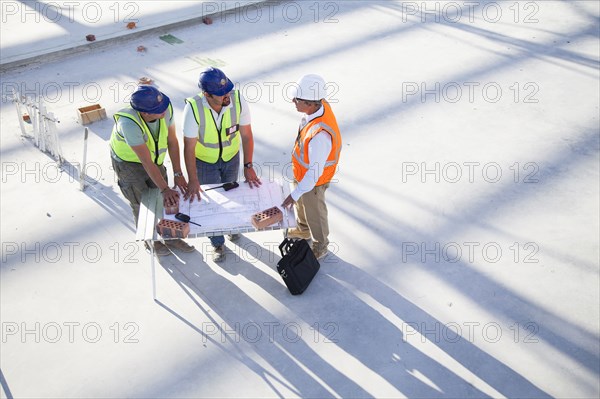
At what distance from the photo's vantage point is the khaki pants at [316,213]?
4789mm

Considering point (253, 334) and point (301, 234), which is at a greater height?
point (301, 234)

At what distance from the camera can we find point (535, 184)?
6246mm

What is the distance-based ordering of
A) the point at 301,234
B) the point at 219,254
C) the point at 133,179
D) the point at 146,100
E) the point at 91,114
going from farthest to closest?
the point at 91,114 → the point at 301,234 → the point at 219,254 → the point at 133,179 → the point at 146,100

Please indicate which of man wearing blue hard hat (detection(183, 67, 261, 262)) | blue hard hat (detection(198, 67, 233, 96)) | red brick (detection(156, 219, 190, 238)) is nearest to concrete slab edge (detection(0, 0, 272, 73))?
man wearing blue hard hat (detection(183, 67, 261, 262))

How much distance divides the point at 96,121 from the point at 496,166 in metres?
5.00

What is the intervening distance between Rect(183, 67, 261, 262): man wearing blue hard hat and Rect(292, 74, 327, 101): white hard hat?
57 centimetres

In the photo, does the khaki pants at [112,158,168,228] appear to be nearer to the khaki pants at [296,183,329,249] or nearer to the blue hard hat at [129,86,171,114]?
the blue hard hat at [129,86,171,114]

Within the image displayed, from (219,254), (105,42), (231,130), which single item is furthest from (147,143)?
(105,42)

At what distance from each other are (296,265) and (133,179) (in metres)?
1.59

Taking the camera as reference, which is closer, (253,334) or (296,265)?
(253,334)

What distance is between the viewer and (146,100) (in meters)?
4.18

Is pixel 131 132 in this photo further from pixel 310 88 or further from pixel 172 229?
pixel 310 88

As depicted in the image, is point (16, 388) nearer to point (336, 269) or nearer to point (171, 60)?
point (336, 269)

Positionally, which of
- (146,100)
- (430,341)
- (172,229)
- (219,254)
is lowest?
(430,341)
